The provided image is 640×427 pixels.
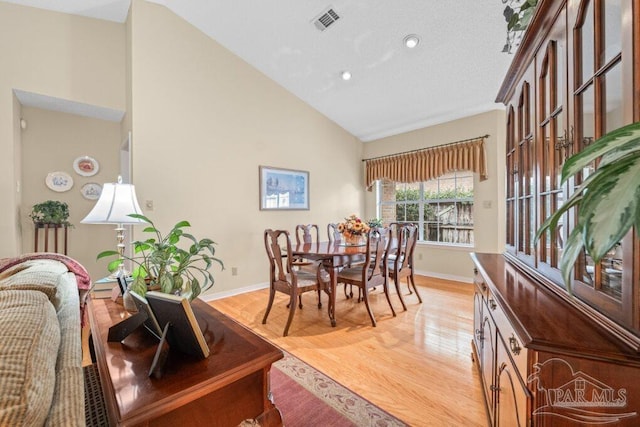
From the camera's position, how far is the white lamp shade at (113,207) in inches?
72.2

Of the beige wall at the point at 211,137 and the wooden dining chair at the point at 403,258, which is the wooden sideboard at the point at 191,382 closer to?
the wooden dining chair at the point at 403,258

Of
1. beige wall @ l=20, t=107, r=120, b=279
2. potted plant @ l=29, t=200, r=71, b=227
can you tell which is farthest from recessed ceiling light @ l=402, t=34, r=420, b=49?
potted plant @ l=29, t=200, r=71, b=227

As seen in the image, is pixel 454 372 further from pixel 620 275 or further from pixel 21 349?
pixel 21 349

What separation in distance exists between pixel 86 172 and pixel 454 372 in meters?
4.90

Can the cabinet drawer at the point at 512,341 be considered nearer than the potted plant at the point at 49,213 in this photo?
Yes

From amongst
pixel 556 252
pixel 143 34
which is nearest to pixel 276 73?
pixel 143 34

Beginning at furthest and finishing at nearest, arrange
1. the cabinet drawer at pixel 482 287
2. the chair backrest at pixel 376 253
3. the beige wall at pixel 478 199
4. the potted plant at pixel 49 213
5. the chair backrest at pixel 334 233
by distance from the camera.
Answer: the beige wall at pixel 478 199, the chair backrest at pixel 334 233, the potted plant at pixel 49 213, the chair backrest at pixel 376 253, the cabinet drawer at pixel 482 287

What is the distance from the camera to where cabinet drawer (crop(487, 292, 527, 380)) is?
82 centimetres

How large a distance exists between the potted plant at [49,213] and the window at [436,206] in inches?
194

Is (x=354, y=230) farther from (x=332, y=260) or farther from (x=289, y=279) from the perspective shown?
(x=289, y=279)

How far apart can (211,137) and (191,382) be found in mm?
3541

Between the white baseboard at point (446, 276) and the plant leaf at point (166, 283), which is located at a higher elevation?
the plant leaf at point (166, 283)

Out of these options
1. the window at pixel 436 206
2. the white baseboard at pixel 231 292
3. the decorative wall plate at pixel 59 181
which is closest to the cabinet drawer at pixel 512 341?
the white baseboard at pixel 231 292

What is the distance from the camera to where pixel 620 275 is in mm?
833
